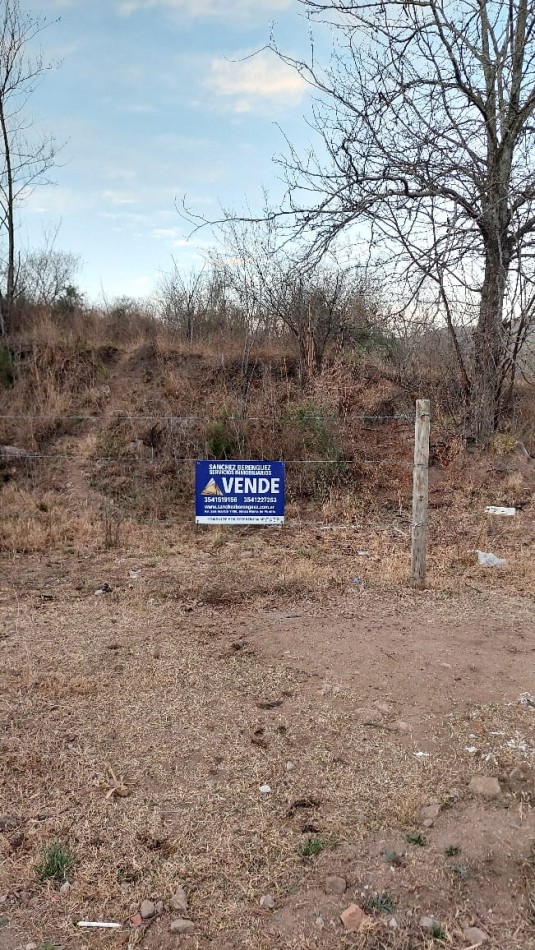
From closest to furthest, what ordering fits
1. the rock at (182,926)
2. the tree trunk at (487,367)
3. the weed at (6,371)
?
the rock at (182,926) → the tree trunk at (487,367) → the weed at (6,371)

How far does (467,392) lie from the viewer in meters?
11.0

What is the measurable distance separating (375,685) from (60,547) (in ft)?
15.0

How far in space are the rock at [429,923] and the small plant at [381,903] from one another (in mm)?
108

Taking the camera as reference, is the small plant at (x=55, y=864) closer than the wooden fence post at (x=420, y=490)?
Yes

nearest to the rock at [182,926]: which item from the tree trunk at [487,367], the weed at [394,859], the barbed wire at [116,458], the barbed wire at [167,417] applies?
the weed at [394,859]

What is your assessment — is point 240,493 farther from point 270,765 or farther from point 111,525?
point 270,765

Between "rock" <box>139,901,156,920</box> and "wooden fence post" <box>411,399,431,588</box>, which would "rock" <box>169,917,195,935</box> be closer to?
"rock" <box>139,901,156,920</box>

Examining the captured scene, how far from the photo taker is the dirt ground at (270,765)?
212 cm

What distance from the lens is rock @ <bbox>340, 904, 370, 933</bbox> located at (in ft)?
6.61

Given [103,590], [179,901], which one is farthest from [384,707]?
[103,590]

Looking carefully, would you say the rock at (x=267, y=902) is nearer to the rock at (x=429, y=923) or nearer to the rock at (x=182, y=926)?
the rock at (x=182, y=926)

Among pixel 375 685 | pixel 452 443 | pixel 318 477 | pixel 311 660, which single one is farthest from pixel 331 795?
pixel 452 443

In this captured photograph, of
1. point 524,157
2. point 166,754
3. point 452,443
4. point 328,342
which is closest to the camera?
point 166,754

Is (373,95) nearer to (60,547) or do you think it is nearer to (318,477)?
(318,477)
